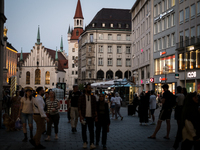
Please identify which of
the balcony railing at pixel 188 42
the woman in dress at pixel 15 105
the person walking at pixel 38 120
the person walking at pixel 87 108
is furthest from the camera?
the balcony railing at pixel 188 42

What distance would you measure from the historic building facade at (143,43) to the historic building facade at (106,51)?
19.5 meters

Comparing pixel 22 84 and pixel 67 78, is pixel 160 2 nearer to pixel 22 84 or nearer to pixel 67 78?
pixel 22 84

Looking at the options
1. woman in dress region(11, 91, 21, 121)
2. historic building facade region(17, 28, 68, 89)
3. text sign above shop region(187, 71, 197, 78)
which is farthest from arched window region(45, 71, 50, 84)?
woman in dress region(11, 91, 21, 121)

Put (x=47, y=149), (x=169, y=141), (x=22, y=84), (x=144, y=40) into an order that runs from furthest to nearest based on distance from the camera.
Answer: (x=22, y=84)
(x=144, y=40)
(x=169, y=141)
(x=47, y=149)

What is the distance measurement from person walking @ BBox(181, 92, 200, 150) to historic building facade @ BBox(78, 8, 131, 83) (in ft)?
254

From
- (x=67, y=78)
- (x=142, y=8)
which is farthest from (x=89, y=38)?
(x=67, y=78)

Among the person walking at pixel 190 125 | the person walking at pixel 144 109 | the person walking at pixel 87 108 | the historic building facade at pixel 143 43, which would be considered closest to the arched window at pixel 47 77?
the historic building facade at pixel 143 43

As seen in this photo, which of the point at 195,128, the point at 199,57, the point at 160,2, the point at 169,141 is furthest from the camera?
the point at 160,2

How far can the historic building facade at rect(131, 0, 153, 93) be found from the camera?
52.2m

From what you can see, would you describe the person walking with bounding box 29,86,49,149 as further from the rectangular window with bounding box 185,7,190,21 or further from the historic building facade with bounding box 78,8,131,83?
the historic building facade with bounding box 78,8,131,83

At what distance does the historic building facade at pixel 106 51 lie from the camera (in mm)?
84750

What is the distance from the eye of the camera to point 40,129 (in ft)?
30.9

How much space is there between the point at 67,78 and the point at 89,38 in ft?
154

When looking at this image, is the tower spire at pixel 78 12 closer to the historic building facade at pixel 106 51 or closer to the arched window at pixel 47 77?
the arched window at pixel 47 77
